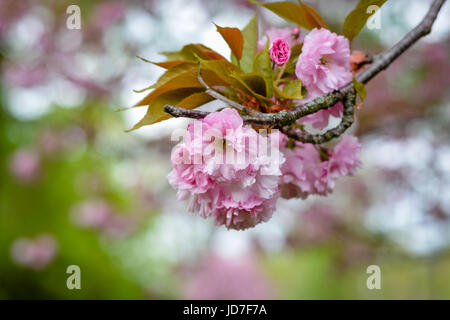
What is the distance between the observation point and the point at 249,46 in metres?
0.80

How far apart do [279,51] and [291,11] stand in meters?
0.17

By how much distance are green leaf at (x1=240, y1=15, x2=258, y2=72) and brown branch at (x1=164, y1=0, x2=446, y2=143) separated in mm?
155

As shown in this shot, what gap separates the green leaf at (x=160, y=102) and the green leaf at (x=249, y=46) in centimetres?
12

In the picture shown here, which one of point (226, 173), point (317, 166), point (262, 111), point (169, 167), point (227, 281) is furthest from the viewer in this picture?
point (227, 281)

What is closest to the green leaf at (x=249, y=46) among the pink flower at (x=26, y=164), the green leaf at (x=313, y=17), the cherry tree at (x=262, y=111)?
the cherry tree at (x=262, y=111)

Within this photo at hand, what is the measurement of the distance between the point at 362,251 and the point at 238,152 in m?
3.70

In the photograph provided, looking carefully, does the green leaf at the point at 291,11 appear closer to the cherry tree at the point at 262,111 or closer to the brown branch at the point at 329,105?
the cherry tree at the point at 262,111

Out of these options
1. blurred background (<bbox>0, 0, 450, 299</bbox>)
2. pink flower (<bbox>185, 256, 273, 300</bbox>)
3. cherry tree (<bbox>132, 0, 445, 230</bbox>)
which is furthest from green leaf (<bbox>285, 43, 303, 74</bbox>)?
pink flower (<bbox>185, 256, 273, 300</bbox>)

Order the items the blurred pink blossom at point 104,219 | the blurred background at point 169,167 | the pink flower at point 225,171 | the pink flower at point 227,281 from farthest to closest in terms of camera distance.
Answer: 1. the pink flower at point 227,281
2. the blurred pink blossom at point 104,219
3. the blurred background at point 169,167
4. the pink flower at point 225,171

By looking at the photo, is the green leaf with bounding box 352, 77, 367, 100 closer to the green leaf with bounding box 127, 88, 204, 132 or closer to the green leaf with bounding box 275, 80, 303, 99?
the green leaf with bounding box 275, 80, 303, 99

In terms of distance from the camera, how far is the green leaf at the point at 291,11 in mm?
764

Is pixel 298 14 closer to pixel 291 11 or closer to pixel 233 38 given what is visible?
pixel 291 11

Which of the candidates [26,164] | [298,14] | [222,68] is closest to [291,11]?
[298,14]
